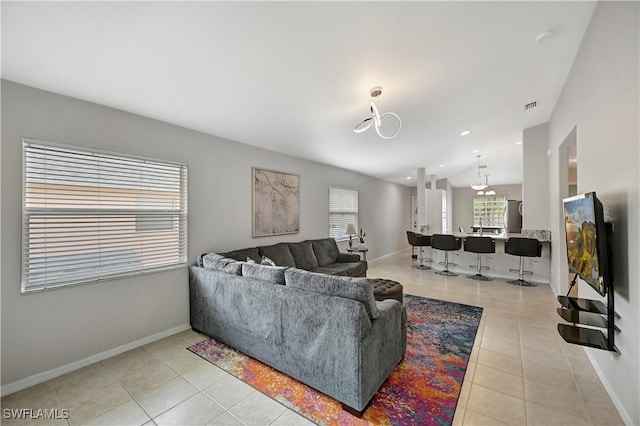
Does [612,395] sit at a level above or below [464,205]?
below

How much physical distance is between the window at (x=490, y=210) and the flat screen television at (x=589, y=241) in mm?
9876

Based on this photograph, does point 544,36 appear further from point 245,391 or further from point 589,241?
point 245,391

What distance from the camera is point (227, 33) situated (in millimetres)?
1854

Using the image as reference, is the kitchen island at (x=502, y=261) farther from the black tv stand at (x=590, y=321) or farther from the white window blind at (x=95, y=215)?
the white window blind at (x=95, y=215)

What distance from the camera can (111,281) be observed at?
274 cm

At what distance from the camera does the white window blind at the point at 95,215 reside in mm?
2324

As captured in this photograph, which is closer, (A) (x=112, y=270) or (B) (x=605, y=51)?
(B) (x=605, y=51)

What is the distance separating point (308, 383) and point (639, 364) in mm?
2121

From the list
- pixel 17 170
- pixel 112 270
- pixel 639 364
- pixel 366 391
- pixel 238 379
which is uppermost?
pixel 17 170

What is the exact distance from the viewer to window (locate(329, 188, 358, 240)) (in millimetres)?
6270

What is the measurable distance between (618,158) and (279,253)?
391 cm

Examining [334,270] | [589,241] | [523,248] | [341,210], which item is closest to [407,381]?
[589,241]

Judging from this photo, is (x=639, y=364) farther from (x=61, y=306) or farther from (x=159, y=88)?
(x=61, y=306)

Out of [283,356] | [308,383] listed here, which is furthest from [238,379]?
[308,383]
